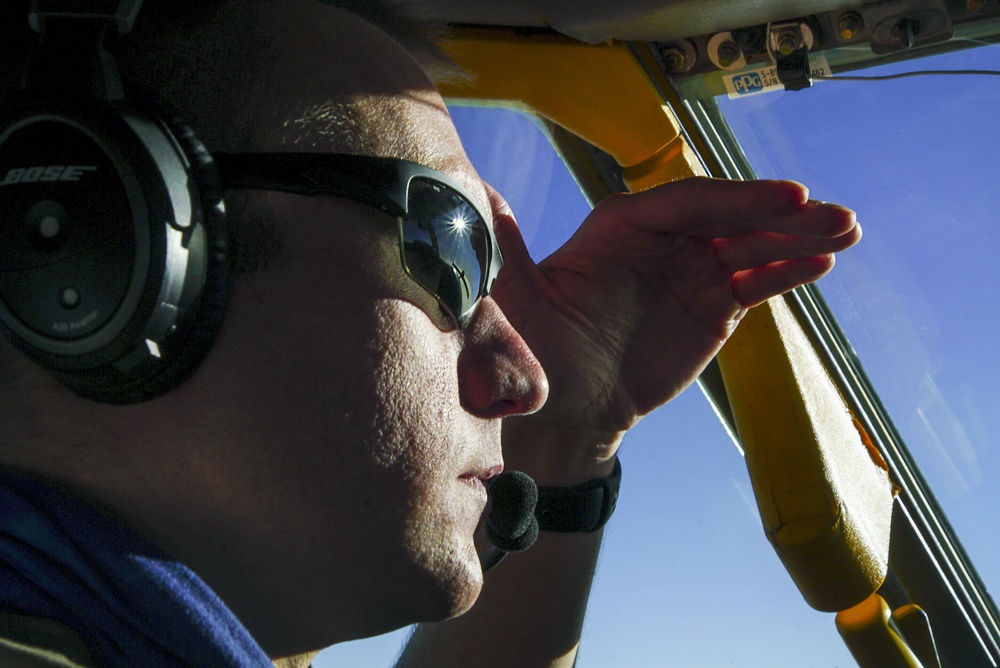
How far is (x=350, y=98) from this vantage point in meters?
0.92

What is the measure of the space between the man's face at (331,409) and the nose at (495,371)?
1.6 inches

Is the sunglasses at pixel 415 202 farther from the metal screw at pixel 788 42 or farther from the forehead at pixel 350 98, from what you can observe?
the metal screw at pixel 788 42

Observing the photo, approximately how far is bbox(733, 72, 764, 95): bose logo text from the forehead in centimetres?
89

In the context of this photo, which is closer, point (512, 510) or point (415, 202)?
point (415, 202)

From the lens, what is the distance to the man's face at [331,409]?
817mm

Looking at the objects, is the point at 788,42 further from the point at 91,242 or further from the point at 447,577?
the point at 91,242

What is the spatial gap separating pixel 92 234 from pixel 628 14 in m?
1.12

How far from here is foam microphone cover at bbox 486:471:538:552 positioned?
1.20 m

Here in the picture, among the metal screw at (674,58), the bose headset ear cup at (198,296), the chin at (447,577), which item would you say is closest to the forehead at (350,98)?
the bose headset ear cup at (198,296)

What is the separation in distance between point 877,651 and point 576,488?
32.5 inches

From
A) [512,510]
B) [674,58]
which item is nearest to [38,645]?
[512,510]

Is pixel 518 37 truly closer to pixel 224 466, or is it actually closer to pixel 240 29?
pixel 240 29

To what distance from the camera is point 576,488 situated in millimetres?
1439

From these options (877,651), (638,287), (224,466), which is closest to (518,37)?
(638,287)
